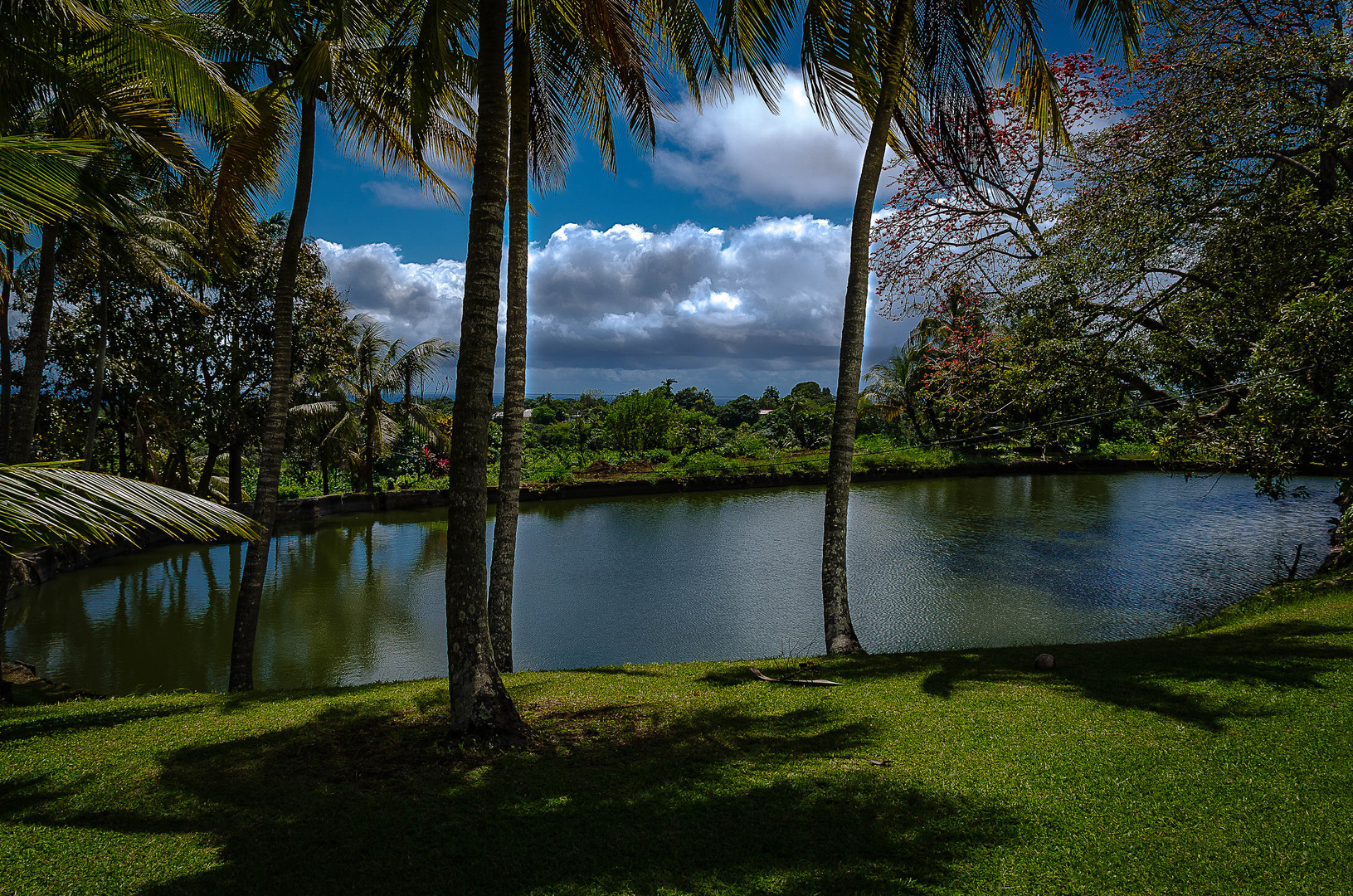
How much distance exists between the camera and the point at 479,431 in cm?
433

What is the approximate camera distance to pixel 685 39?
628cm

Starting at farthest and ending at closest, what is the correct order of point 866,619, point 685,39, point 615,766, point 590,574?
point 590,574 → point 866,619 → point 685,39 → point 615,766

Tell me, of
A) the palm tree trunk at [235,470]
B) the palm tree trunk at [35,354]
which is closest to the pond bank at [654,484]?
the palm tree trunk at [235,470]

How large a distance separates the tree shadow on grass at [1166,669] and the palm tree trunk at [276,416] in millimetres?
5214

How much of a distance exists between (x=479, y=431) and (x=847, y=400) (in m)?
4.16

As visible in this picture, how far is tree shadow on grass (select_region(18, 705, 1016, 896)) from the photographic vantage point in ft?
9.34

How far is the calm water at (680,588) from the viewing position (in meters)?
9.27

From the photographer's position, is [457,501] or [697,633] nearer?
[457,501]

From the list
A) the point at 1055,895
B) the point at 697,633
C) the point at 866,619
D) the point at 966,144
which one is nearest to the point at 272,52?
the point at 966,144

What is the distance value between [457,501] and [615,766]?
6.19 feet

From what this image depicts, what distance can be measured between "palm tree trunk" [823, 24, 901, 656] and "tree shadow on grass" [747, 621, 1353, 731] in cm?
58

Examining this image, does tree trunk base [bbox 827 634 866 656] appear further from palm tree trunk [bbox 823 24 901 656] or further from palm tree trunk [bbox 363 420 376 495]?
palm tree trunk [bbox 363 420 376 495]

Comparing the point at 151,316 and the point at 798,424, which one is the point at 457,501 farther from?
the point at 798,424

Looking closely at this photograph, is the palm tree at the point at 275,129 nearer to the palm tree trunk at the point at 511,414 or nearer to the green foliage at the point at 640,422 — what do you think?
the palm tree trunk at the point at 511,414
